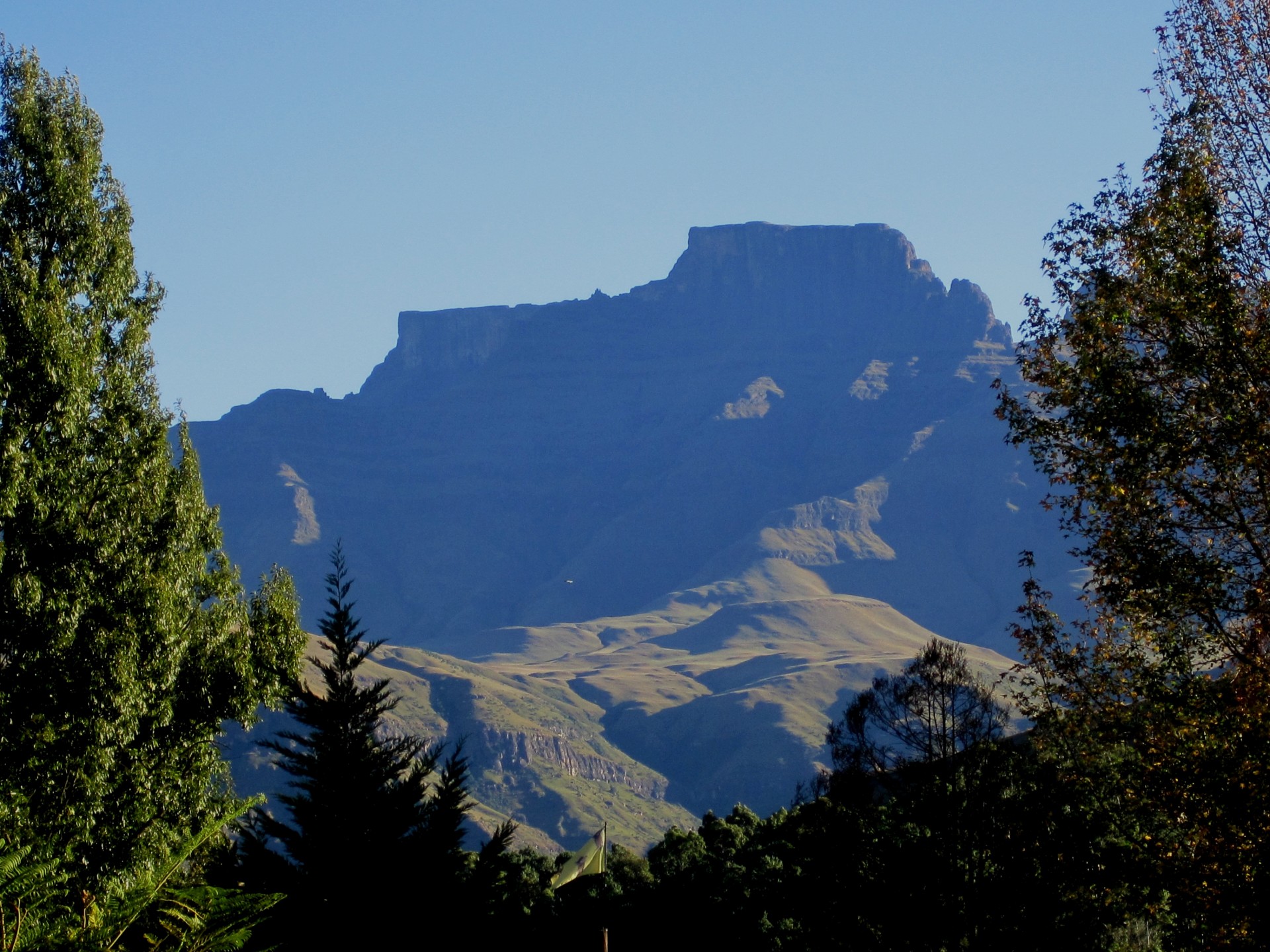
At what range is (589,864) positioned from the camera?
76.1 ft

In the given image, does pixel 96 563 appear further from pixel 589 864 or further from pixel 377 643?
pixel 589 864

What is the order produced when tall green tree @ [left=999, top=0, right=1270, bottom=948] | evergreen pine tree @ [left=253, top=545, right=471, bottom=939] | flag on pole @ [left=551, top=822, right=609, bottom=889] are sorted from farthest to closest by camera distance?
1. flag on pole @ [left=551, top=822, right=609, bottom=889]
2. evergreen pine tree @ [left=253, top=545, right=471, bottom=939]
3. tall green tree @ [left=999, top=0, right=1270, bottom=948]

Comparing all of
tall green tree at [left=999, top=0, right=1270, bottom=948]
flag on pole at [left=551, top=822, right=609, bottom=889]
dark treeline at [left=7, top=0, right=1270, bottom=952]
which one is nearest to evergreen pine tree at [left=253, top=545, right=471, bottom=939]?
dark treeline at [left=7, top=0, right=1270, bottom=952]

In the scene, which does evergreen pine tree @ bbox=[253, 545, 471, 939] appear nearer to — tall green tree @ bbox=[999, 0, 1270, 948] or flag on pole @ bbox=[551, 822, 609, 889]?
flag on pole @ bbox=[551, 822, 609, 889]

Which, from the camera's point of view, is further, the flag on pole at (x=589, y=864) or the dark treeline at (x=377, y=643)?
the flag on pole at (x=589, y=864)

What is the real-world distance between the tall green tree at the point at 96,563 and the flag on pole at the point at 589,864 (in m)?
6.32

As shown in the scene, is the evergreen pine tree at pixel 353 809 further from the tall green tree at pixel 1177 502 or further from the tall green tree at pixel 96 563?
the tall green tree at pixel 1177 502

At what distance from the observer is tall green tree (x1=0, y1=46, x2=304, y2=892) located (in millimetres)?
17438

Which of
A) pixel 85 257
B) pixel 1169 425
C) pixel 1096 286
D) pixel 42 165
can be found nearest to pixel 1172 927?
pixel 1169 425

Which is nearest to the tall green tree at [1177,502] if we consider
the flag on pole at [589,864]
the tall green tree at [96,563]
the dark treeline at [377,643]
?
the dark treeline at [377,643]

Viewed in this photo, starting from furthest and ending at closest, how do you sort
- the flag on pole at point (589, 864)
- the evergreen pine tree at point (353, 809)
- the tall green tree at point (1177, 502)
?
the flag on pole at point (589, 864), the evergreen pine tree at point (353, 809), the tall green tree at point (1177, 502)

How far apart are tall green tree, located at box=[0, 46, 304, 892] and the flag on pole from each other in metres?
6.32

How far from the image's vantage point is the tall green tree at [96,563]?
17.4m

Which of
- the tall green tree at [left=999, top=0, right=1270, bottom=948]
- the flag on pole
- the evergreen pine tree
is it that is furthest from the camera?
the flag on pole
